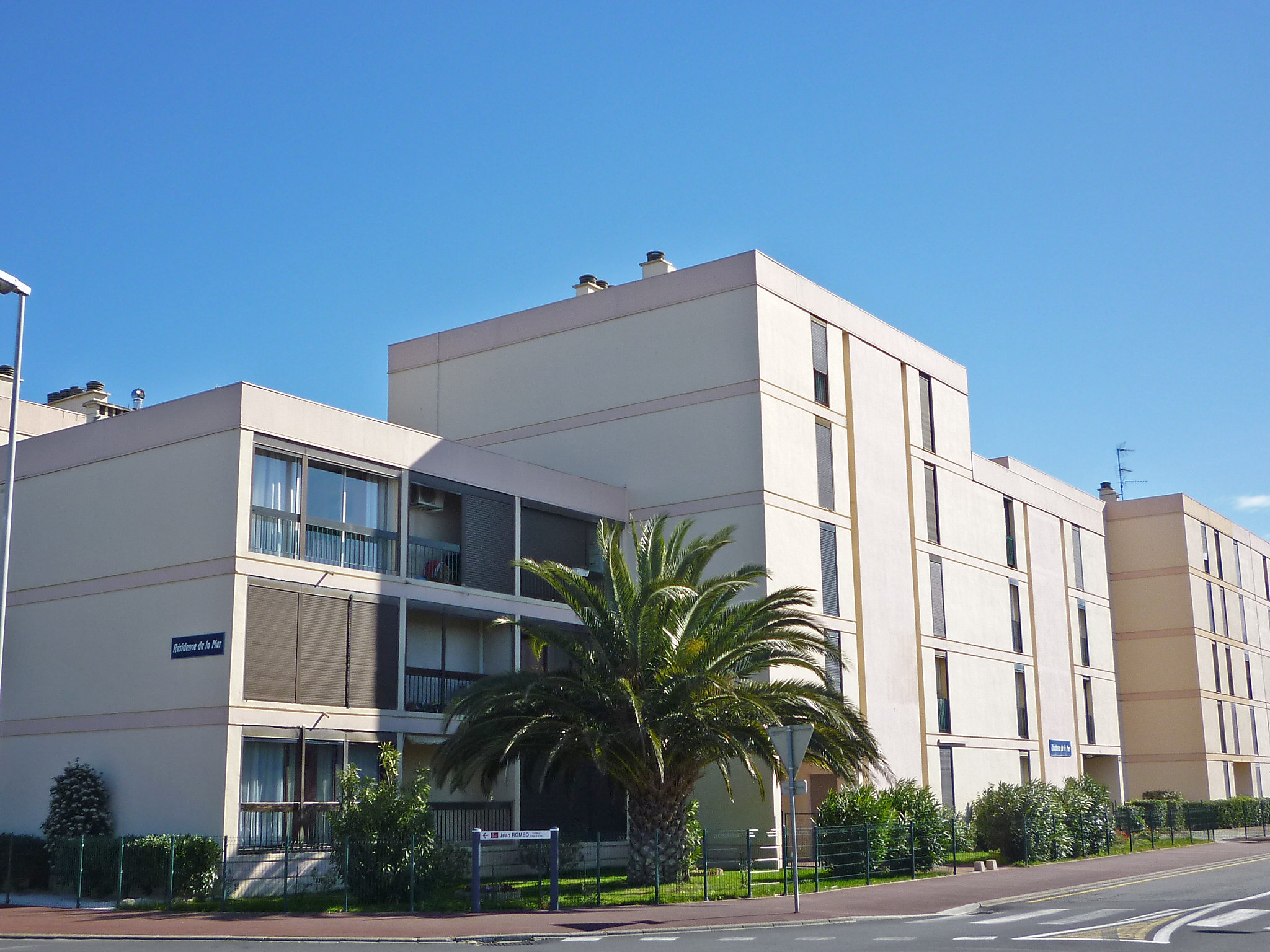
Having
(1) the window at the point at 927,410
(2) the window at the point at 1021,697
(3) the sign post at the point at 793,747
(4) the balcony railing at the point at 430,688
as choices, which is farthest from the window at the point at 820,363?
(3) the sign post at the point at 793,747

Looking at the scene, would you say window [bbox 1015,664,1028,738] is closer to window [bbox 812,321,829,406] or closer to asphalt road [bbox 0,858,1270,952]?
window [bbox 812,321,829,406]

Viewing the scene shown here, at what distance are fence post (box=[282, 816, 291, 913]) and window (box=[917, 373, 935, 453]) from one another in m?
24.4

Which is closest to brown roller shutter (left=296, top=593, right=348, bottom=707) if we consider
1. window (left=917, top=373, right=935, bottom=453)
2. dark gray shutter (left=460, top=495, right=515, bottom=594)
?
dark gray shutter (left=460, top=495, right=515, bottom=594)

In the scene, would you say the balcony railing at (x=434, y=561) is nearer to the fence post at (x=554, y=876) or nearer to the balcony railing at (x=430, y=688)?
the balcony railing at (x=430, y=688)

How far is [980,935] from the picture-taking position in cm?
1742

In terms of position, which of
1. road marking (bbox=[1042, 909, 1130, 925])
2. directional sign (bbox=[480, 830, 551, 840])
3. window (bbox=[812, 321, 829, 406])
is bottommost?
road marking (bbox=[1042, 909, 1130, 925])

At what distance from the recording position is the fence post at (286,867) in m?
21.7

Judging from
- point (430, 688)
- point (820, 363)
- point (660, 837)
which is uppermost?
point (820, 363)

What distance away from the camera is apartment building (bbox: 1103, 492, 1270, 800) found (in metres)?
57.6

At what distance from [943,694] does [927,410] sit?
927 centimetres

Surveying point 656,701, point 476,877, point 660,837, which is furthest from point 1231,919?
point 476,877

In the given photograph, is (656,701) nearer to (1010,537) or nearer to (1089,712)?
(1010,537)

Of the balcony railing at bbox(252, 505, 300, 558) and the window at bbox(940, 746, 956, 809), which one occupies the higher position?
the balcony railing at bbox(252, 505, 300, 558)

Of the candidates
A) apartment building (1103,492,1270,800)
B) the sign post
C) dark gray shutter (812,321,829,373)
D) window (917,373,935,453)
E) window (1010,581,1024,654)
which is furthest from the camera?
apartment building (1103,492,1270,800)
